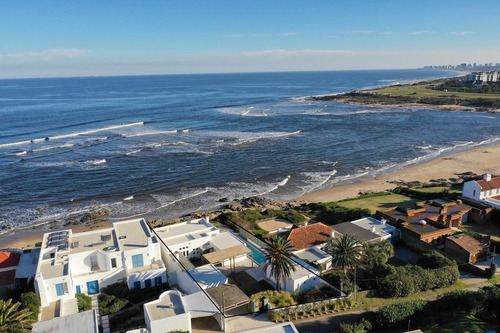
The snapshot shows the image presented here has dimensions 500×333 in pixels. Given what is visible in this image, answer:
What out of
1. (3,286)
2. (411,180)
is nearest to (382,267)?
(3,286)

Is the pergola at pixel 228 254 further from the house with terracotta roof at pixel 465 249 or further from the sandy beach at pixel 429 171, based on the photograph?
the sandy beach at pixel 429 171

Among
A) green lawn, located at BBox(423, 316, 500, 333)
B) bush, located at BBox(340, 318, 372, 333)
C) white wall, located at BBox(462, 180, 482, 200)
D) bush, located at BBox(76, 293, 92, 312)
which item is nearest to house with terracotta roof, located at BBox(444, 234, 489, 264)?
green lawn, located at BBox(423, 316, 500, 333)

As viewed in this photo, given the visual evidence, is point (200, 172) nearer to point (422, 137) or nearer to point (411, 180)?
point (411, 180)

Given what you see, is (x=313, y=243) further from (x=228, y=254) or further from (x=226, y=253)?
(x=226, y=253)

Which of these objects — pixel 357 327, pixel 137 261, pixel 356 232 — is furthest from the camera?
pixel 356 232

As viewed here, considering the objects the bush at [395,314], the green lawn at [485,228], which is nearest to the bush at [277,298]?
the bush at [395,314]

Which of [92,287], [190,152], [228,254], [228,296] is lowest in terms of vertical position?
[92,287]

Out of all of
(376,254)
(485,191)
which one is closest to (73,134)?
(376,254)
